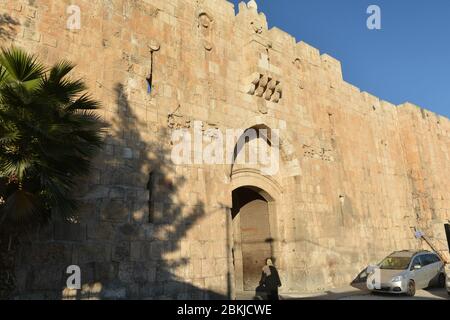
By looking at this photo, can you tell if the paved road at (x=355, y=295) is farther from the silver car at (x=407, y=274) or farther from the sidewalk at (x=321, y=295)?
the silver car at (x=407, y=274)

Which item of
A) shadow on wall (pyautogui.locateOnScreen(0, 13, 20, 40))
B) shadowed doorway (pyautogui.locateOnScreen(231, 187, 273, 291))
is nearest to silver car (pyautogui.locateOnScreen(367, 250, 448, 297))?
shadowed doorway (pyautogui.locateOnScreen(231, 187, 273, 291))

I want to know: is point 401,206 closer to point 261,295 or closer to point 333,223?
point 333,223

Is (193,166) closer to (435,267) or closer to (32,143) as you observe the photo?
(32,143)

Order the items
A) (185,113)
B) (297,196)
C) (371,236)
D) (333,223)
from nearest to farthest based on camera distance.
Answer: (185,113)
(297,196)
(333,223)
(371,236)

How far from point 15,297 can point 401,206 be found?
1567cm

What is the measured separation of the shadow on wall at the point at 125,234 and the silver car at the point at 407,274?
522 cm

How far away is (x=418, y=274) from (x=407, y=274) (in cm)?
71

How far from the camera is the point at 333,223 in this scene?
39.5ft

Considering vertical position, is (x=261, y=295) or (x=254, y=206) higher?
(x=254, y=206)

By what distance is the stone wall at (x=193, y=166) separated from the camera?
22.0 ft

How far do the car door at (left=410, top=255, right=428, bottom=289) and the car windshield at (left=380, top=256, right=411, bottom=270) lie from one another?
0.60 ft

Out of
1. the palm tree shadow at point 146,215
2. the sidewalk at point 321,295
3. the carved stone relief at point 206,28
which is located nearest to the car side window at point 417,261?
the sidewalk at point 321,295

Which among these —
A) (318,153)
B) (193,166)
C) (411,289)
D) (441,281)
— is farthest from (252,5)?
(441,281)
